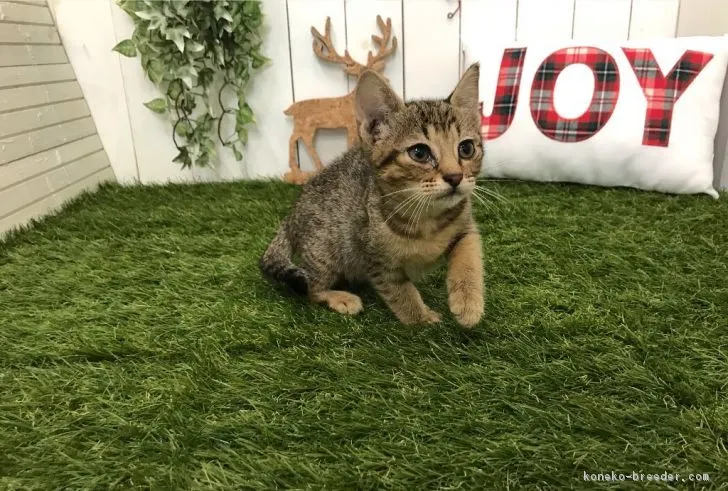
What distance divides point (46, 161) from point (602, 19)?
2216 mm

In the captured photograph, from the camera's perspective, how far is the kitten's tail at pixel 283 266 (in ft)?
3.83

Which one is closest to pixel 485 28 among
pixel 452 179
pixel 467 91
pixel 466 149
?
pixel 467 91

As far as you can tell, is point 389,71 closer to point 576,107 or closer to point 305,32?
point 305,32

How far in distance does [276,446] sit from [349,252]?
55 centimetres

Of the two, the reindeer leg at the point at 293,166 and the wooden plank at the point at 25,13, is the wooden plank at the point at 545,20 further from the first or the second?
the wooden plank at the point at 25,13

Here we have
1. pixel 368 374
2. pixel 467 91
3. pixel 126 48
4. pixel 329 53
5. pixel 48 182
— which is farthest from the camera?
pixel 329 53

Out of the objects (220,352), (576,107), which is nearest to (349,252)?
(220,352)

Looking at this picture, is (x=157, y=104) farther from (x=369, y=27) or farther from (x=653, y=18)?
(x=653, y=18)

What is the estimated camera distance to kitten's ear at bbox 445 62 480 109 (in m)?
1.15

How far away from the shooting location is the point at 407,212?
1117 millimetres

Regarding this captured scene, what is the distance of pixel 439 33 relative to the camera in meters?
2.16

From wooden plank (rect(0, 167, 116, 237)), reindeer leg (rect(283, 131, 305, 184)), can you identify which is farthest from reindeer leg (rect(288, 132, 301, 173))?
wooden plank (rect(0, 167, 116, 237))

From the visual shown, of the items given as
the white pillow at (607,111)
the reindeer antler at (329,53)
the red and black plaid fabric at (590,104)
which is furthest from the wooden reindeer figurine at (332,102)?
the red and black plaid fabric at (590,104)

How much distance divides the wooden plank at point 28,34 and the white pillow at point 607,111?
172cm
